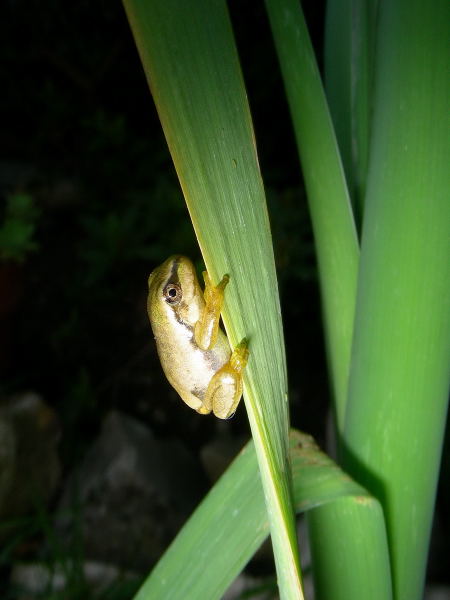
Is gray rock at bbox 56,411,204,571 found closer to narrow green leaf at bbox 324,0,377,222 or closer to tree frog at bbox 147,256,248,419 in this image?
tree frog at bbox 147,256,248,419

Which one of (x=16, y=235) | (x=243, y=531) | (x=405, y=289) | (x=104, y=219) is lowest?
(x=104, y=219)

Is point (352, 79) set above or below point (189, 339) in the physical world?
above

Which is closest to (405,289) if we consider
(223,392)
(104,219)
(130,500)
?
(223,392)

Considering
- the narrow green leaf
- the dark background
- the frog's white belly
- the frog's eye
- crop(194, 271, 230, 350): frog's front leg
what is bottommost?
the dark background

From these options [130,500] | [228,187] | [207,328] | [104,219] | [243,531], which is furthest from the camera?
[104,219]

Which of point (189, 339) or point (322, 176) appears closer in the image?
point (322, 176)

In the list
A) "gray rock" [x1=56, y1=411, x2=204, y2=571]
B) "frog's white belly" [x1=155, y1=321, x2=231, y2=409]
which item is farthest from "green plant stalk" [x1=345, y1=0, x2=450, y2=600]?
"gray rock" [x1=56, y1=411, x2=204, y2=571]

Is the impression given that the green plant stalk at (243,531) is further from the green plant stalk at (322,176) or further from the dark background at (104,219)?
the dark background at (104,219)

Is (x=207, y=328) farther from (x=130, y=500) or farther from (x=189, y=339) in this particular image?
(x=130, y=500)
